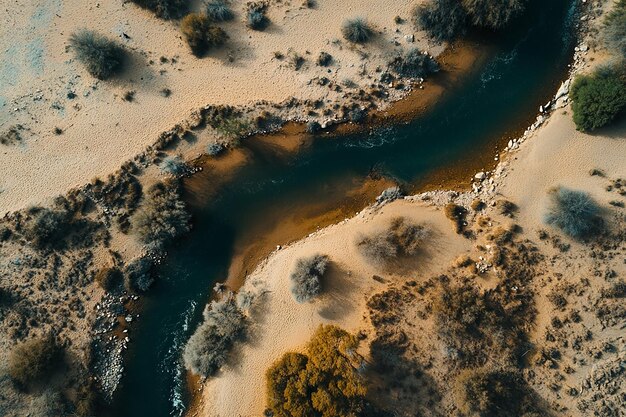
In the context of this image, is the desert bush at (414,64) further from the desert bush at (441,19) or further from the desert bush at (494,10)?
the desert bush at (494,10)

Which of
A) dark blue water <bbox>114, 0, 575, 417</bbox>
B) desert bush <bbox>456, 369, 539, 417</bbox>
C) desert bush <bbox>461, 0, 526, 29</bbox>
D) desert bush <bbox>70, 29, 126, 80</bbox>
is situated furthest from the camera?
dark blue water <bbox>114, 0, 575, 417</bbox>

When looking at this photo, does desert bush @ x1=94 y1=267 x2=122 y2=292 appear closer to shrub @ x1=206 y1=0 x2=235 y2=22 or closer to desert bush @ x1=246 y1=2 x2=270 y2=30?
shrub @ x1=206 y1=0 x2=235 y2=22

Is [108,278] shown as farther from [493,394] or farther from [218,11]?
[493,394]

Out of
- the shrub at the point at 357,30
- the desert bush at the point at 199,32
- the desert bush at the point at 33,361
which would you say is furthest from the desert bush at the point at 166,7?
the desert bush at the point at 33,361

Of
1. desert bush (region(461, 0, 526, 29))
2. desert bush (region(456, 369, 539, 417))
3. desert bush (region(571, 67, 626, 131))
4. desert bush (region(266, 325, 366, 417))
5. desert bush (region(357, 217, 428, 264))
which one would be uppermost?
desert bush (region(461, 0, 526, 29))

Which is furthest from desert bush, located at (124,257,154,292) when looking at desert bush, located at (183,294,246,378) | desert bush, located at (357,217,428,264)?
desert bush, located at (357,217,428,264)

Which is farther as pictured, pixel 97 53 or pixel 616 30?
pixel 97 53

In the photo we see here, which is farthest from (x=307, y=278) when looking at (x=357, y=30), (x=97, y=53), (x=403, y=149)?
(x=97, y=53)
